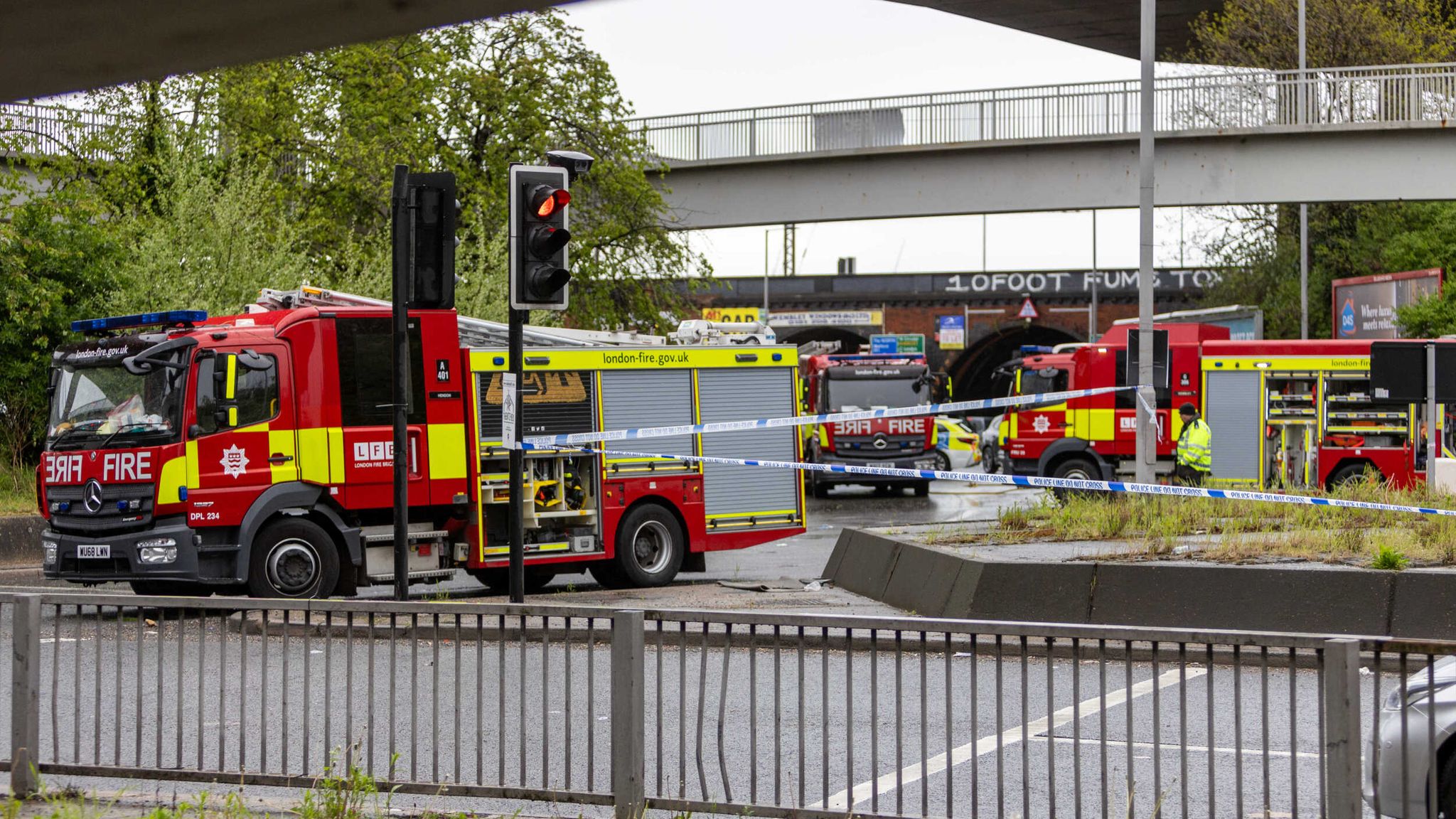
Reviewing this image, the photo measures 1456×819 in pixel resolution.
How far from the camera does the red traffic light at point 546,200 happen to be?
456 inches

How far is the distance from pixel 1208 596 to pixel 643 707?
6183 mm

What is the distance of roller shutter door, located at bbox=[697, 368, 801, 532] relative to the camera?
16.0 meters

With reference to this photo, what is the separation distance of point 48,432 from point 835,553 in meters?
7.29

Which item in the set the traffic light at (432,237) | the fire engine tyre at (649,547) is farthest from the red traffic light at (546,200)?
the fire engine tyre at (649,547)

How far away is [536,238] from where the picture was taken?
11.6 meters

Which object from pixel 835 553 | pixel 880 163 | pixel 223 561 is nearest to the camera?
pixel 223 561

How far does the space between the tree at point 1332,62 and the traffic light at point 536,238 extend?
107 ft

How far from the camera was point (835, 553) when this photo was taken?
1552cm

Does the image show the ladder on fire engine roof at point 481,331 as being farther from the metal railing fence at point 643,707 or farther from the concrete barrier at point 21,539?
the metal railing fence at point 643,707

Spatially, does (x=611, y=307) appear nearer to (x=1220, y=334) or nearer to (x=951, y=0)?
(x=951, y=0)

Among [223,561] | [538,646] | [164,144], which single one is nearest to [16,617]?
[538,646]

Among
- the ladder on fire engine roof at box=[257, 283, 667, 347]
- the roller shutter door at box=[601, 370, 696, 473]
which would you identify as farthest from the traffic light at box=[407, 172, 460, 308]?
the roller shutter door at box=[601, 370, 696, 473]

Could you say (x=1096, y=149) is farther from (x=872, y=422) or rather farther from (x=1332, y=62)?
(x=1332, y=62)

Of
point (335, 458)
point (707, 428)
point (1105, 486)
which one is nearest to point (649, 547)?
point (707, 428)
